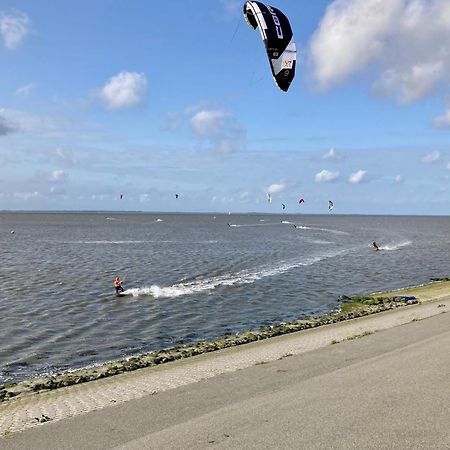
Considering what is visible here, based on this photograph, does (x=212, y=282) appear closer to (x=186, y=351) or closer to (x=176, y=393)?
(x=186, y=351)

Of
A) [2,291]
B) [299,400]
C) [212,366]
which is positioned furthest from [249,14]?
[2,291]

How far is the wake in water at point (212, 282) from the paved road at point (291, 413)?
1847cm

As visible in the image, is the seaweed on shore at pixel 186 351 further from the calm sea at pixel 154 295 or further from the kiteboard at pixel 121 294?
the kiteboard at pixel 121 294

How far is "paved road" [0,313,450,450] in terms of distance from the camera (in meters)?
8.04

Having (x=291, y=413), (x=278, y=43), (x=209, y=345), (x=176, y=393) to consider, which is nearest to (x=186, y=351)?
(x=209, y=345)

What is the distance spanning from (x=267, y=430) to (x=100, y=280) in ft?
100

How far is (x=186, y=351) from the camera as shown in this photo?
58.1ft

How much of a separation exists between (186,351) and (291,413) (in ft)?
29.3

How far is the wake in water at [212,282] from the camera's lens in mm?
31453

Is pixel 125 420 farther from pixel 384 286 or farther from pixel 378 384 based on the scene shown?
pixel 384 286

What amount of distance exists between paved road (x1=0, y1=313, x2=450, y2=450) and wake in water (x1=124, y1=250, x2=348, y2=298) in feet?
60.6

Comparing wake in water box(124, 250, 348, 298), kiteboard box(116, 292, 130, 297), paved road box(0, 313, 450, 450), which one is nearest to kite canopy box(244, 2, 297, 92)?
paved road box(0, 313, 450, 450)

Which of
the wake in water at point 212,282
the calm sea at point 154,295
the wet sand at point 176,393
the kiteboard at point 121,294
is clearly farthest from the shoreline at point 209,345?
the kiteboard at point 121,294

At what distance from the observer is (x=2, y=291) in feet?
103
